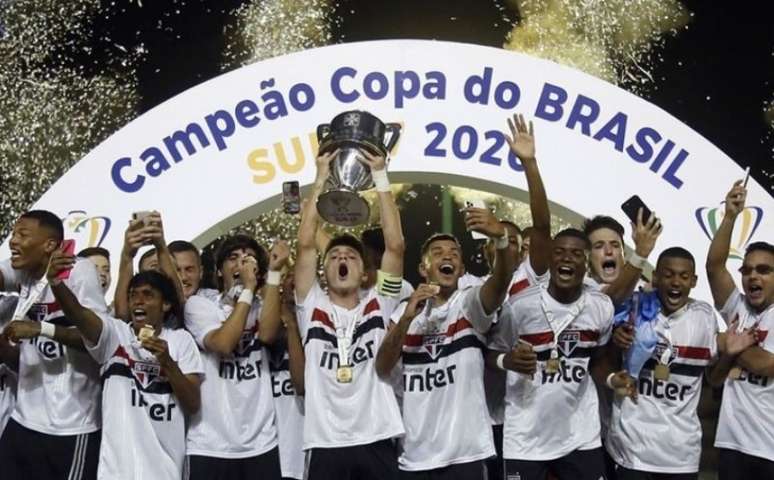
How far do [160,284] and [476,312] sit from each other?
135 cm

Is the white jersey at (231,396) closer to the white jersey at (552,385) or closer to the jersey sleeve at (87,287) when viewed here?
the jersey sleeve at (87,287)

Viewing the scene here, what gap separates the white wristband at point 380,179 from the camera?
5418mm

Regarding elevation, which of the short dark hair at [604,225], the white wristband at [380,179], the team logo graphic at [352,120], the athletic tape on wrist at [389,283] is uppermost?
the team logo graphic at [352,120]

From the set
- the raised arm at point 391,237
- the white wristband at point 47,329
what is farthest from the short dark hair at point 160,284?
the raised arm at point 391,237

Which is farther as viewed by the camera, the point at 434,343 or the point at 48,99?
the point at 48,99

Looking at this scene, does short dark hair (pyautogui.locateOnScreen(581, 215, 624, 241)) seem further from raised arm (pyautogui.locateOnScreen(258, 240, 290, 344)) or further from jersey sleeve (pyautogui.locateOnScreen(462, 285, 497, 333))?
raised arm (pyautogui.locateOnScreen(258, 240, 290, 344))

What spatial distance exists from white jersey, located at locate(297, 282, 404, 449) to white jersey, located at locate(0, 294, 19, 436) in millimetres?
1388

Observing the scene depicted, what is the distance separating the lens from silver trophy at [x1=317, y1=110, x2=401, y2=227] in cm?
552

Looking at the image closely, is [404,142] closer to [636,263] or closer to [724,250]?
[636,263]

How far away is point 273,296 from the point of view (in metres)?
5.41

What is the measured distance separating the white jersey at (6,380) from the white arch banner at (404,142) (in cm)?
93

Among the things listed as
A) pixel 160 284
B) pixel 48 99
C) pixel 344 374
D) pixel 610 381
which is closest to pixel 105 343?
pixel 160 284

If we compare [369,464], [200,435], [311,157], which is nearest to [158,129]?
[311,157]

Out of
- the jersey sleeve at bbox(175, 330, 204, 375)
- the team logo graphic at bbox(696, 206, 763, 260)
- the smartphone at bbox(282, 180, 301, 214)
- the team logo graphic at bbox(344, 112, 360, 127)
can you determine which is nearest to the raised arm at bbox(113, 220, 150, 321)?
the jersey sleeve at bbox(175, 330, 204, 375)
